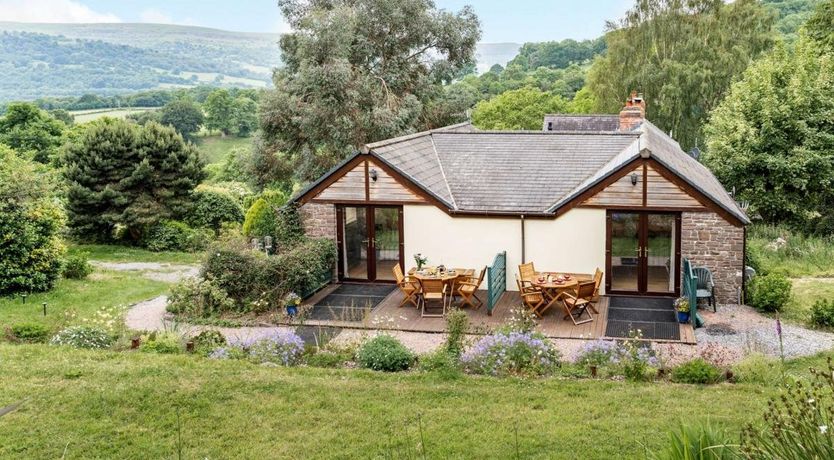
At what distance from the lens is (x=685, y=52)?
39.2m

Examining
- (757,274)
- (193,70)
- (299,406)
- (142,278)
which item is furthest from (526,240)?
(193,70)

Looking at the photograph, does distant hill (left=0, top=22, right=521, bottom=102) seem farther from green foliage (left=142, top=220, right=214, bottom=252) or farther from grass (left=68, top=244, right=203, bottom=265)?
grass (left=68, top=244, right=203, bottom=265)

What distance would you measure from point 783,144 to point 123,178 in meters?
23.8

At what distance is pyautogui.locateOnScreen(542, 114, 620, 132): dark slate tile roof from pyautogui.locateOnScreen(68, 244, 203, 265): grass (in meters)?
16.3

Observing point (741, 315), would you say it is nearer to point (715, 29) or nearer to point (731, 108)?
point (731, 108)

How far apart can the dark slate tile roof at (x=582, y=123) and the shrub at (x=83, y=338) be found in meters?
23.6

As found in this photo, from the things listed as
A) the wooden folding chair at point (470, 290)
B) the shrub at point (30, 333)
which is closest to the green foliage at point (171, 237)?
the wooden folding chair at point (470, 290)

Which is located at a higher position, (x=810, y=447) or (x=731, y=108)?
(x=731, y=108)

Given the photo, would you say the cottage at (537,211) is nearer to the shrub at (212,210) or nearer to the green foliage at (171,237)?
the green foliage at (171,237)

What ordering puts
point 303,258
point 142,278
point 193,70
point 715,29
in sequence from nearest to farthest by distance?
point 303,258 → point 142,278 → point 715,29 → point 193,70

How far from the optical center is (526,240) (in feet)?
58.2

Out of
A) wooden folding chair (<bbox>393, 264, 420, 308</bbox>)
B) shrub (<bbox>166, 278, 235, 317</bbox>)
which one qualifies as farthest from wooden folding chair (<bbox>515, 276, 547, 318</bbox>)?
shrub (<bbox>166, 278, 235, 317</bbox>)

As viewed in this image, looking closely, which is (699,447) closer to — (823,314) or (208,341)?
(208,341)

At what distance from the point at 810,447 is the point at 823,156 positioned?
25.9 metres
